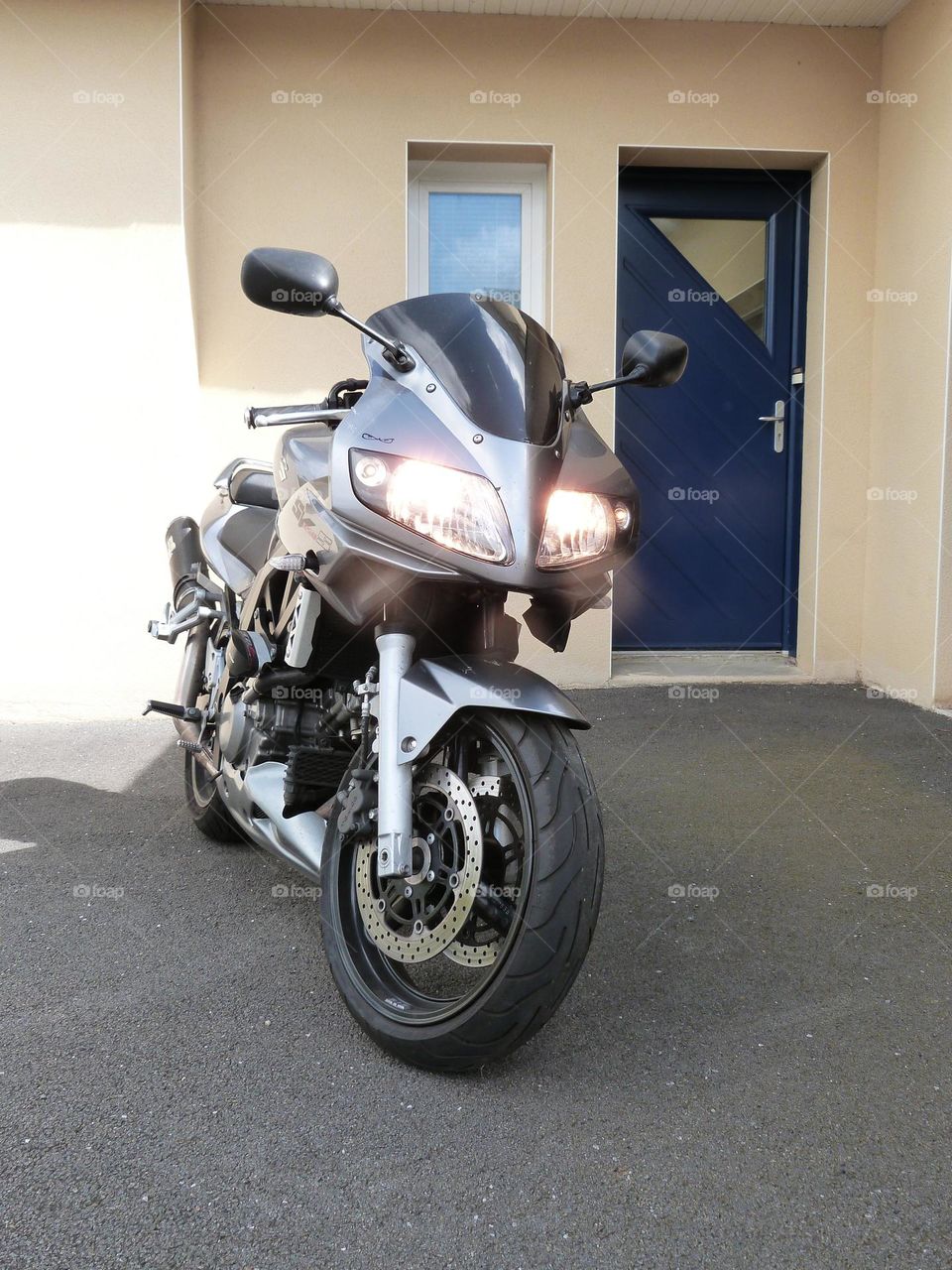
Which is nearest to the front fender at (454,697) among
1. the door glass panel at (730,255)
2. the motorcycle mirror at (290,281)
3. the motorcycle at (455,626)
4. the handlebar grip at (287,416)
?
the motorcycle at (455,626)

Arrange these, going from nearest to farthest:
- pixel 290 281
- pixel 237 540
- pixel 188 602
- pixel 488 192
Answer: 1. pixel 290 281
2. pixel 237 540
3. pixel 188 602
4. pixel 488 192

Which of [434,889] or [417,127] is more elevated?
[417,127]

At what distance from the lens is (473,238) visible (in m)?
5.67

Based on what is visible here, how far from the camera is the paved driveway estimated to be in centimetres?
145

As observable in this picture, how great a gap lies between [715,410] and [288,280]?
4603 millimetres

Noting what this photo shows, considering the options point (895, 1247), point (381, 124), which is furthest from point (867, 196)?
point (895, 1247)

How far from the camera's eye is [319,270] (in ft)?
5.51

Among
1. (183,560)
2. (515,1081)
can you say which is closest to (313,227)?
(183,560)

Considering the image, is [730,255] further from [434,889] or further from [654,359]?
[434,889]

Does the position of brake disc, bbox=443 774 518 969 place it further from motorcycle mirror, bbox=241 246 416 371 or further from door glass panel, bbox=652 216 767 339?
door glass panel, bbox=652 216 767 339

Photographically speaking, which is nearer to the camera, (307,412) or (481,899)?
(481,899)

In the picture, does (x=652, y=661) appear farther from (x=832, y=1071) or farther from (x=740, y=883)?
(x=832, y=1071)

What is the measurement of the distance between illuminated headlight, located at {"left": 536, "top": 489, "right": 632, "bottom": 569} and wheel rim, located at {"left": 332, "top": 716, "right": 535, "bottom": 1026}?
1.06ft

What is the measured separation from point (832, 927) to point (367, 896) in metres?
1.25
